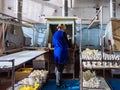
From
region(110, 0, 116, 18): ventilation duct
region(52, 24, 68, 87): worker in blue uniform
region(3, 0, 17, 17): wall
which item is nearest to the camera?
region(52, 24, 68, 87): worker in blue uniform

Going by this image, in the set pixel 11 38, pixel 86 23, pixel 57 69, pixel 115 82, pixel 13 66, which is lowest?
pixel 115 82

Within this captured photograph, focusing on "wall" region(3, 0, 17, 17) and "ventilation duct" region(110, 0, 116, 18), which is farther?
"wall" region(3, 0, 17, 17)

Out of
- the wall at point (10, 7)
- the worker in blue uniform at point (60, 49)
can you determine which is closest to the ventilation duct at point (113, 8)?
the worker in blue uniform at point (60, 49)

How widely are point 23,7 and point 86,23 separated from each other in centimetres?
242

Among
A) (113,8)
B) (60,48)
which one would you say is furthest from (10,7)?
(60,48)

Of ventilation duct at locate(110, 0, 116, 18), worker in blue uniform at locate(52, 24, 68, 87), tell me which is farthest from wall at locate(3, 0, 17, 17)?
worker in blue uniform at locate(52, 24, 68, 87)

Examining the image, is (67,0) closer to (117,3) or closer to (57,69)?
(117,3)

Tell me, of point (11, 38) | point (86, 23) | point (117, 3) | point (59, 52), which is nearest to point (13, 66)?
point (59, 52)

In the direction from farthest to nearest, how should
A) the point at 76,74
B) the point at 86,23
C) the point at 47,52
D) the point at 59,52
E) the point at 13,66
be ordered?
the point at 86,23, the point at 76,74, the point at 47,52, the point at 59,52, the point at 13,66

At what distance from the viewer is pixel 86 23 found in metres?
7.74

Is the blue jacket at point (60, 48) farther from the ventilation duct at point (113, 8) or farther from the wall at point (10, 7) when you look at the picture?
the wall at point (10, 7)

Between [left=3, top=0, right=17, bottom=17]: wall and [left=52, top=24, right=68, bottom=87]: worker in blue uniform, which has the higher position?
[left=3, top=0, right=17, bottom=17]: wall

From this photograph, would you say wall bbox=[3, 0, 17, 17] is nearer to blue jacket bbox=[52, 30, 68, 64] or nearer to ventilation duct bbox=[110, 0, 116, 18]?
ventilation duct bbox=[110, 0, 116, 18]

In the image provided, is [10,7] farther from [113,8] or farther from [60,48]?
[60,48]
